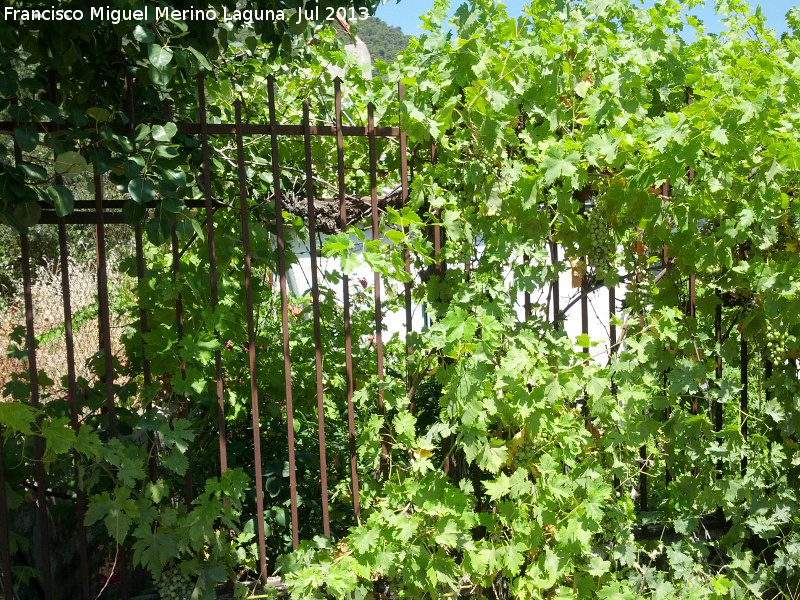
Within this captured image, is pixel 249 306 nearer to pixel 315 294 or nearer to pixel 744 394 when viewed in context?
pixel 315 294

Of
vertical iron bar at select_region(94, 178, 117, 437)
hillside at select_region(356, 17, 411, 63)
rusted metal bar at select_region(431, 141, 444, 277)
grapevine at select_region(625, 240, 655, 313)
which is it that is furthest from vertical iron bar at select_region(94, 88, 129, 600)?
hillside at select_region(356, 17, 411, 63)

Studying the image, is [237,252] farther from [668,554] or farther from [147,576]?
[668,554]

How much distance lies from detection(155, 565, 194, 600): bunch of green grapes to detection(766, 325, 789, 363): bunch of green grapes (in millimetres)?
2572

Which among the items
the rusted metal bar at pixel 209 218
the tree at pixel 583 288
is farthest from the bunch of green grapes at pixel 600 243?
the rusted metal bar at pixel 209 218

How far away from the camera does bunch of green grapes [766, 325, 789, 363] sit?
3070 mm

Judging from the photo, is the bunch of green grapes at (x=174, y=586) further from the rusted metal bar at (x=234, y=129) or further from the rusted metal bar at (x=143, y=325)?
the rusted metal bar at (x=234, y=129)

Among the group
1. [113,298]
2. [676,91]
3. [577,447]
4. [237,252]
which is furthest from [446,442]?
[113,298]

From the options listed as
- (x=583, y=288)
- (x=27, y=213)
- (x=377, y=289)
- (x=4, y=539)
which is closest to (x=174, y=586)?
(x=4, y=539)

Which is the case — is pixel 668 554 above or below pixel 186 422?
below

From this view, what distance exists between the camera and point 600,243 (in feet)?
9.46

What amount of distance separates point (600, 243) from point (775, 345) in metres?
0.96

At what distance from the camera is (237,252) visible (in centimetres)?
301

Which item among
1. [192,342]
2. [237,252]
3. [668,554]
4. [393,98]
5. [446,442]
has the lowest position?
[668,554]

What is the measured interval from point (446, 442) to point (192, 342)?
1112mm
